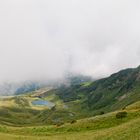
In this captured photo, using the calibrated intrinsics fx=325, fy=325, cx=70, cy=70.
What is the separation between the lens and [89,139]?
48.2 meters

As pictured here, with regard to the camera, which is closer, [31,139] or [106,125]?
[31,139]

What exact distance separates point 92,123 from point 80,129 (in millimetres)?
2788

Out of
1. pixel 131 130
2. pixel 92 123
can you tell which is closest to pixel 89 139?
pixel 131 130

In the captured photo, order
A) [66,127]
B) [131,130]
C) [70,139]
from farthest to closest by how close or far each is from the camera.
→ [66,127]
[70,139]
[131,130]

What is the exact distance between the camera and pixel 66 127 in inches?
2579

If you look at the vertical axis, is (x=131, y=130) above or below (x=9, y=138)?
below

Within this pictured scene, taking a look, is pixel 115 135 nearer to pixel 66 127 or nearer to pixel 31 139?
pixel 31 139

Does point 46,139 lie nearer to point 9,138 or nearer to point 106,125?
point 9,138

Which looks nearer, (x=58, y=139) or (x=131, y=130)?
(x=131, y=130)

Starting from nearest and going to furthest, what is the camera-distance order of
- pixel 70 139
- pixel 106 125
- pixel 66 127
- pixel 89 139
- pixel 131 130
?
pixel 131 130
pixel 89 139
pixel 70 139
pixel 106 125
pixel 66 127

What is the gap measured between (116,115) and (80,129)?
7427 millimetres

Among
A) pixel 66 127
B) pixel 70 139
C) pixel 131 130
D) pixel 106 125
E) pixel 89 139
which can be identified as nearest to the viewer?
pixel 131 130

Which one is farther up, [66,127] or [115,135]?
[66,127]

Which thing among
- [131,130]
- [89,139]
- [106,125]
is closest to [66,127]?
[106,125]
